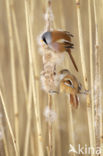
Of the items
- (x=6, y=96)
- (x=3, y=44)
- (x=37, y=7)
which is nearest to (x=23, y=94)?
(x=6, y=96)

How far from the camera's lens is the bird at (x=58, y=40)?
1.71 feet

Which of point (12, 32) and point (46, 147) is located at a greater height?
point (12, 32)

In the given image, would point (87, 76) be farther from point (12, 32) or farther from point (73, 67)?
point (12, 32)

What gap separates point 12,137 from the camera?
25.5 inches

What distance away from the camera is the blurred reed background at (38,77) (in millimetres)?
543

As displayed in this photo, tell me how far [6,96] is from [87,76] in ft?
1.02

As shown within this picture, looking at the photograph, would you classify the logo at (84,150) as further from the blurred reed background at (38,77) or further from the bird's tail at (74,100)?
the bird's tail at (74,100)

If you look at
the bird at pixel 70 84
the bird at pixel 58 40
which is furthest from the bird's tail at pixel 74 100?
the bird at pixel 58 40

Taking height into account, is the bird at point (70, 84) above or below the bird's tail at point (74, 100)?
above

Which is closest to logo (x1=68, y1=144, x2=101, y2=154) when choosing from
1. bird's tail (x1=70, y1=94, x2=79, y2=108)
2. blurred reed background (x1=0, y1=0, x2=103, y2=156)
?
blurred reed background (x1=0, y1=0, x2=103, y2=156)

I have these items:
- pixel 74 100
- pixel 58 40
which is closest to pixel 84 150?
pixel 74 100

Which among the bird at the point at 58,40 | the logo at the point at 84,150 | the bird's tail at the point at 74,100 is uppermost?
the bird at the point at 58,40

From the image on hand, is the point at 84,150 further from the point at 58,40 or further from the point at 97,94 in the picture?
the point at 58,40

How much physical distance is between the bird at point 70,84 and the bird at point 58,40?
0.06 metres
